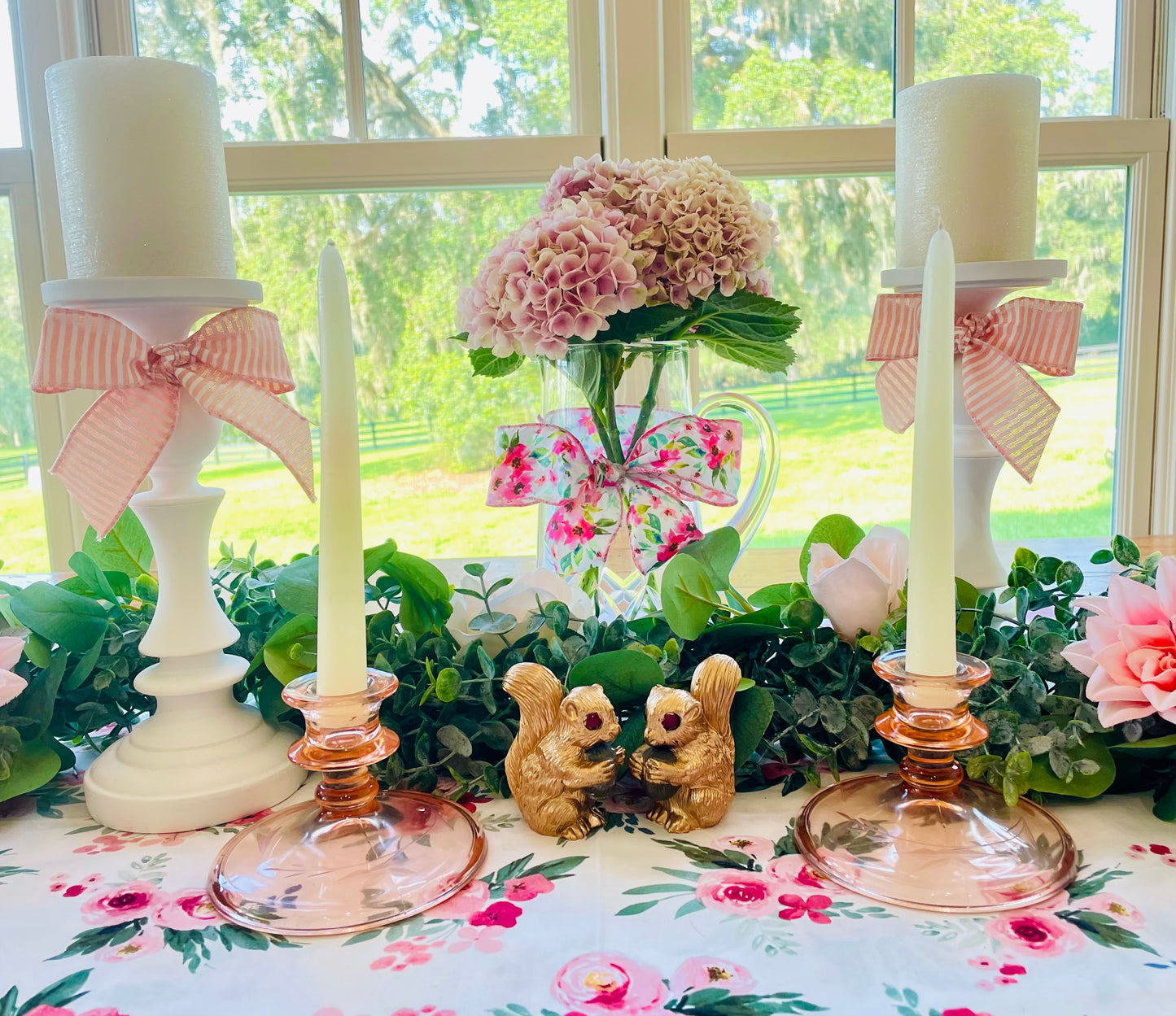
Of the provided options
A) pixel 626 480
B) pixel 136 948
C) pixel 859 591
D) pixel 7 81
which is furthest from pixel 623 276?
pixel 7 81

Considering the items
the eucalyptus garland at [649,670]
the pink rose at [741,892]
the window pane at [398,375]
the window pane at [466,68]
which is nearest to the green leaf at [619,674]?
the eucalyptus garland at [649,670]

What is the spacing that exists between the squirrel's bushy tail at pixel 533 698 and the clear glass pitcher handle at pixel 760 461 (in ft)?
0.89

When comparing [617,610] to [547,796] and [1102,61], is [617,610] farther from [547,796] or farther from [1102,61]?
[1102,61]

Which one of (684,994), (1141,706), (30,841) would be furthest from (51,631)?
(1141,706)

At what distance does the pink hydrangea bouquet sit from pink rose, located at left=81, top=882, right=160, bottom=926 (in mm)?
379

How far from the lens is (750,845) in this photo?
0.49 m

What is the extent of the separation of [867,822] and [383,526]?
1.05 meters

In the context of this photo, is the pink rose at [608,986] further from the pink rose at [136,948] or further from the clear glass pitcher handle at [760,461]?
the clear glass pitcher handle at [760,461]

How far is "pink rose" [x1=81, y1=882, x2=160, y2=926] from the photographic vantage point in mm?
443

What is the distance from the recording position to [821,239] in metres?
1.29

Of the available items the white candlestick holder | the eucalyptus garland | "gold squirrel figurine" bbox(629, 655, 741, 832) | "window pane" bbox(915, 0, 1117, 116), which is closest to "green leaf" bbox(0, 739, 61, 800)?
the eucalyptus garland

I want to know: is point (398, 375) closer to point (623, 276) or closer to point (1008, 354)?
point (623, 276)

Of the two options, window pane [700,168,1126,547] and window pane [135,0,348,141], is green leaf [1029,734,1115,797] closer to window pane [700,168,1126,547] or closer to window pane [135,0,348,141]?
window pane [700,168,1126,547]

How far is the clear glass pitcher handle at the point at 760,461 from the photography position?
724mm
